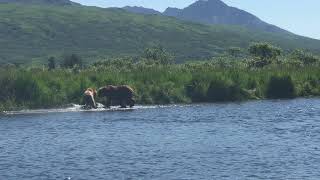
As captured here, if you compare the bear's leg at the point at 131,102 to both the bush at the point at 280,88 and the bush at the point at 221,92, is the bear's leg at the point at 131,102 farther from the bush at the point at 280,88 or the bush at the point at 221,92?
the bush at the point at 280,88

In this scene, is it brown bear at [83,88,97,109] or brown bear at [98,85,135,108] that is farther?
brown bear at [98,85,135,108]

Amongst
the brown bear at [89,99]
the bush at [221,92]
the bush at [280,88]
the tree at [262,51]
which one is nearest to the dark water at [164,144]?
the brown bear at [89,99]

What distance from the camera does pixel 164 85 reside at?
53906 mm

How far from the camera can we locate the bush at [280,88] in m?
57.6

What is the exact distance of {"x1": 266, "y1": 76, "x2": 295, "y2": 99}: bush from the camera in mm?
57562

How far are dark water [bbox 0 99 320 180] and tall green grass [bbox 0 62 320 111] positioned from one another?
10.1 feet

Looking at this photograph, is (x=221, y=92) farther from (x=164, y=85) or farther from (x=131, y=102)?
(x=131, y=102)

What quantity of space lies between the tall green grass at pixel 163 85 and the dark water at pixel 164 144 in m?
3.07

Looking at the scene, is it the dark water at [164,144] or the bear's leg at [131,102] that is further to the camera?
the bear's leg at [131,102]

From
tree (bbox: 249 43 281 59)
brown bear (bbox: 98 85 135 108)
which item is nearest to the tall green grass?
brown bear (bbox: 98 85 135 108)

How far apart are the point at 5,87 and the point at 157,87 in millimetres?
11023

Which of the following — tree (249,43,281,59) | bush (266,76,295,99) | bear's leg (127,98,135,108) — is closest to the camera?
bear's leg (127,98,135,108)

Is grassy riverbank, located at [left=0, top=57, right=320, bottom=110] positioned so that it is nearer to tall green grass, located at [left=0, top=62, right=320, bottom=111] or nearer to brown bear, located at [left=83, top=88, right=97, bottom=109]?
tall green grass, located at [left=0, top=62, right=320, bottom=111]

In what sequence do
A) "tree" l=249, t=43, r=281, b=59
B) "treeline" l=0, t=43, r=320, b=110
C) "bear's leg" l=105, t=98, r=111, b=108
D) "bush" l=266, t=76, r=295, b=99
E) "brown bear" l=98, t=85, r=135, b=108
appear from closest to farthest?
"treeline" l=0, t=43, r=320, b=110
"brown bear" l=98, t=85, r=135, b=108
"bear's leg" l=105, t=98, r=111, b=108
"bush" l=266, t=76, r=295, b=99
"tree" l=249, t=43, r=281, b=59
